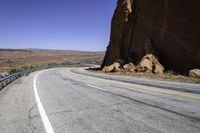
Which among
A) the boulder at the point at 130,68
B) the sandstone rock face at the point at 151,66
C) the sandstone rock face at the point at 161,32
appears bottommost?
the boulder at the point at 130,68

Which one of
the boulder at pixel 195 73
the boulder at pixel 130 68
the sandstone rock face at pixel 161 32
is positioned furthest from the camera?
the boulder at pixel 130 68

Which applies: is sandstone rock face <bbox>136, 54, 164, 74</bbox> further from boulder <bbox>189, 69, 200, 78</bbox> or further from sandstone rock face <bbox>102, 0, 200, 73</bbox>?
boulder <bbox>189, 69, 200, 78</bbox>

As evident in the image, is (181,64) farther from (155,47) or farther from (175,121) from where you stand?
(175,121)

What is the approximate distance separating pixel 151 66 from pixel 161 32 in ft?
14.8

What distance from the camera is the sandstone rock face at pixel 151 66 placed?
1054 inches

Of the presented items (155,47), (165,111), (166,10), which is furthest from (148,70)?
(165,111)

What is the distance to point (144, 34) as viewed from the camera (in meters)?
33.4

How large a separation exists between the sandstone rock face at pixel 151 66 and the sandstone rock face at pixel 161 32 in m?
0.77

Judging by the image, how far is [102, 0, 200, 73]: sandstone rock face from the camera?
906 inches

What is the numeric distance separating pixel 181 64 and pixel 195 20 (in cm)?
471

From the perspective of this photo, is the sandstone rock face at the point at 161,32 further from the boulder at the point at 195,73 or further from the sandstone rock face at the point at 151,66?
the boulder at the point at 195,73

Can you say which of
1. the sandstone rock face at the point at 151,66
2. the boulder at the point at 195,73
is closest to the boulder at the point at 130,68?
the sandstone rock face at the point at 151,66

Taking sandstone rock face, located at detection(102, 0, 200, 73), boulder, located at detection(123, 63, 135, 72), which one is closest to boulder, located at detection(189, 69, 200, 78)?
sandstone rock face, located at detection(102, 0, 200, 73)

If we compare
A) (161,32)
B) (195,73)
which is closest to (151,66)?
(161,32)
